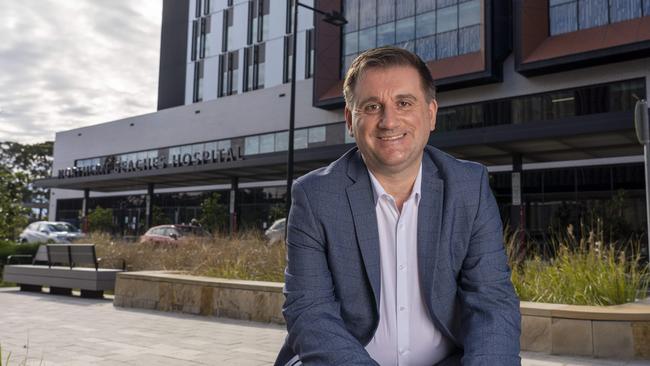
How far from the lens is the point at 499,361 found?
1.89m

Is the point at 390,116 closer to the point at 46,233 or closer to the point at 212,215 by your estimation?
the point at 46,233

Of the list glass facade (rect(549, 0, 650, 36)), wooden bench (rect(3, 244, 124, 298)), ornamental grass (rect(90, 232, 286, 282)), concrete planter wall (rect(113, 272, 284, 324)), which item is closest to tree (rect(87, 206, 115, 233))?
ornamental grass (rect(90, 232, 286, 282))

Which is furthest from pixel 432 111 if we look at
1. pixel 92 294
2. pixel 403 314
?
pixel 92 294

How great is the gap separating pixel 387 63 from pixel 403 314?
910 mm

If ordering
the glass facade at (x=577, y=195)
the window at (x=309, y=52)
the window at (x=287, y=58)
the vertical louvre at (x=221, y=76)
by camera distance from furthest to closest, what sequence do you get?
the vertical louvre at (x=221, y=76) → the window at (x=287, y=58) → the window at (x=309, y=52) → the glass facade at (x=577, y=195)

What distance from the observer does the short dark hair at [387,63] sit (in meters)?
2.06

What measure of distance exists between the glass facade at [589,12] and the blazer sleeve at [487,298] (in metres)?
23.5

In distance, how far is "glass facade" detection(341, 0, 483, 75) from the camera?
85.6ft

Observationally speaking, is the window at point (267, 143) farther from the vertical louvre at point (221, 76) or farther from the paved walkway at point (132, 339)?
the paved walkway at point (132, 339)

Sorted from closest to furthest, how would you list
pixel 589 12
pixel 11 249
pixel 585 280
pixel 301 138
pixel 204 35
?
pixel 585 280
pixel 11 249
pixel 589 12
pixel 301 138
pixel 204 35

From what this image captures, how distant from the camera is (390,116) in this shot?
204 cm

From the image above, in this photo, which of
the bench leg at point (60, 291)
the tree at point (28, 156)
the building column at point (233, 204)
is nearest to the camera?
the bench leg at point (60, 291)

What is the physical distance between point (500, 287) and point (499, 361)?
271mm

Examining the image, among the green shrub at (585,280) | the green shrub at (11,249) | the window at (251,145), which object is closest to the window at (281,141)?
the window at (251,145)
